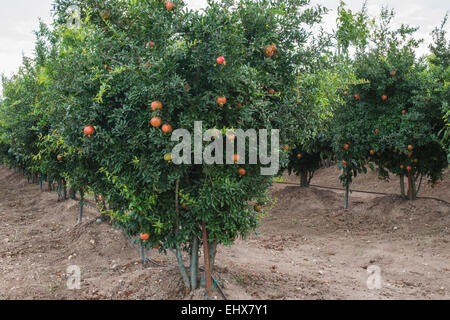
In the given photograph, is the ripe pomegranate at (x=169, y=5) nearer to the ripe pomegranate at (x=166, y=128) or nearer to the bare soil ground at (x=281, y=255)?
the ripe pomegranate at (x=166, y=128)

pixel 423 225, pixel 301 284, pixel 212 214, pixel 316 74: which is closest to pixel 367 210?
pixel 423 225

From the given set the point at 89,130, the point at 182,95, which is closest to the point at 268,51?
the point at 182,95

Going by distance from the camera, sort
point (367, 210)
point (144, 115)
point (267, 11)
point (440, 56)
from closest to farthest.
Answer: point (144, 115) → point (267, 11) → point (367, 210) → point (440, 56)

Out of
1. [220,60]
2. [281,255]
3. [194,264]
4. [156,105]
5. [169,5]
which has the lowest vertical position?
[281,255]

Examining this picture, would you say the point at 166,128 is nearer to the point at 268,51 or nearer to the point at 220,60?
the point at 220,60

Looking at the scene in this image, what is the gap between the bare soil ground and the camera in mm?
4508

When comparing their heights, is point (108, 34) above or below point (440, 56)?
below

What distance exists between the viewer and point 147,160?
3283mm

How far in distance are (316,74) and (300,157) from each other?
646cm

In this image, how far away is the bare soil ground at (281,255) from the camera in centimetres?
451

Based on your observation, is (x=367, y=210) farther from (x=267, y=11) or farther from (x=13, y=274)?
(x=13, y=274)

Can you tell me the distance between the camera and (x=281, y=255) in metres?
6.75

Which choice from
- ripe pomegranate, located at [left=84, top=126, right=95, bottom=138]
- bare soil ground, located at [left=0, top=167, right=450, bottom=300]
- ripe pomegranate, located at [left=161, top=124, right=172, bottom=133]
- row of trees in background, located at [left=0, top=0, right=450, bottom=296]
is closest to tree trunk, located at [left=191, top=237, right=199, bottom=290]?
row of trees in background, located at [left=0, top=0, right=450, bottom=296]

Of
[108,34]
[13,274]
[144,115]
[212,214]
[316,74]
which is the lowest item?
[13,274]
